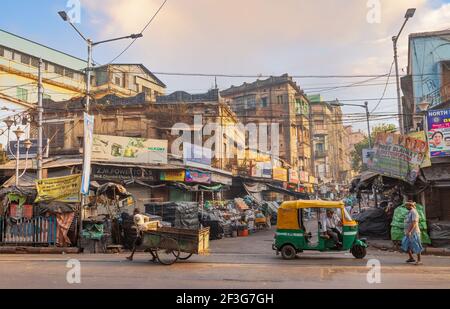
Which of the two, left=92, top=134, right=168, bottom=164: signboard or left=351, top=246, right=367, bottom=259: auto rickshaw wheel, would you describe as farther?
left=92, top=134, right=168, bottom=164: signboard

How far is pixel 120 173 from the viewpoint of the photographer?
25.6 m

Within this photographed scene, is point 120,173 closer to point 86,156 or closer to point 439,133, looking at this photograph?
point 86,156

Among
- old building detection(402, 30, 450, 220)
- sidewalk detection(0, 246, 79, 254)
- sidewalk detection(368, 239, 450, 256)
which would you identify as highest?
old building detection(402, 30, 450, 220)

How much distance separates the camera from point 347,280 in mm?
9180

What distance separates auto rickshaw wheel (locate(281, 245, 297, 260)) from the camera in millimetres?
13156

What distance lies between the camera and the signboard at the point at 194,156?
91.3 feet

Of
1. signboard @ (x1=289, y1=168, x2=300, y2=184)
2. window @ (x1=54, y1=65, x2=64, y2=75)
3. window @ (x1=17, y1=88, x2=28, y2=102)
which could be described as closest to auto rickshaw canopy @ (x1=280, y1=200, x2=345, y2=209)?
signboard @ (x1=289, y1=168, x2=300, y2=184)

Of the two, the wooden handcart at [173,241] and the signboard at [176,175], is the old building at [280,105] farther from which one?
the wooden handcart at [173,241]

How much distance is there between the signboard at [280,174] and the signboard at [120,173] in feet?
54.0

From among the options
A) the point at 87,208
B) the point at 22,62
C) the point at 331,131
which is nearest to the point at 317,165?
the point at 331,131

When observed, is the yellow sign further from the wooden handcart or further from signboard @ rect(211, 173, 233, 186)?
signboard @ rect(211, 173, 233, 186)

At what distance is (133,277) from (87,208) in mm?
10566

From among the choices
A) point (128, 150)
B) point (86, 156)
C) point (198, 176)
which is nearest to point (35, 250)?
point (86, 156)

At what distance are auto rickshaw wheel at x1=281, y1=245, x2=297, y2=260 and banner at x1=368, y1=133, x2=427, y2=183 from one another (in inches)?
284
